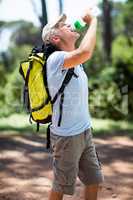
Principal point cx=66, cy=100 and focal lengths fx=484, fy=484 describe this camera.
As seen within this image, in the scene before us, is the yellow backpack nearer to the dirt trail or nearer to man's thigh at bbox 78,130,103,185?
man's thigh at bbox 78,130,103,185

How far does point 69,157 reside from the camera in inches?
129

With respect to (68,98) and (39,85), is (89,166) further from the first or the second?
(39,85)

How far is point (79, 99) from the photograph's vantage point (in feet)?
10.7

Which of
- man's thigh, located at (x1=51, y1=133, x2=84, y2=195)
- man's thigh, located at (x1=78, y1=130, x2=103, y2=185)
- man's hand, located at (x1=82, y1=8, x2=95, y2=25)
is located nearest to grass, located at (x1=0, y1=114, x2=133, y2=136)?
man's thigh, located at (x1=78, y1=130, x2=103, y2=185)

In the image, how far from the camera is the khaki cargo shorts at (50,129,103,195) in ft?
10.8

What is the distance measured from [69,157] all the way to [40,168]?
9.24 ft

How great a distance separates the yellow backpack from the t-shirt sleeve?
0.05 meters

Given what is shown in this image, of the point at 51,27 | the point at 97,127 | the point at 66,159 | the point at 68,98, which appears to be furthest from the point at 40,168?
the point at 97,127

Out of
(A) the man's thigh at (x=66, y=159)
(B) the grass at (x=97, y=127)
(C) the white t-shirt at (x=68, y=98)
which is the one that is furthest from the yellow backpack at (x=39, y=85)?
(B) the grass at (x=97, y=127)

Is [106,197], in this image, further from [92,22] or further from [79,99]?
[92,22]

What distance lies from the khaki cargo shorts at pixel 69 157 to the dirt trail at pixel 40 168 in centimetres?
132

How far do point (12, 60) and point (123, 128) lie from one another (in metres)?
27.0

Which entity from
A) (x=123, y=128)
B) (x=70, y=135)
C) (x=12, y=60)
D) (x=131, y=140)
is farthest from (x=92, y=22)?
(x=12, y=60)

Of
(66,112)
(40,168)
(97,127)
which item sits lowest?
(97,127)
